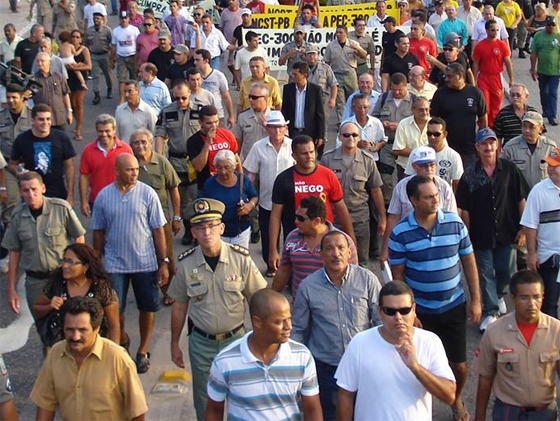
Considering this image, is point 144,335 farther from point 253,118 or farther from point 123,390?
point 253,118

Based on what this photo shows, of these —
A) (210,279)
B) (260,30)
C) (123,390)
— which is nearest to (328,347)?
(210,279)

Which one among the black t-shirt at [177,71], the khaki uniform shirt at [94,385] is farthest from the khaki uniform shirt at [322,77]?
the khaki uniform shirt at [94,385]

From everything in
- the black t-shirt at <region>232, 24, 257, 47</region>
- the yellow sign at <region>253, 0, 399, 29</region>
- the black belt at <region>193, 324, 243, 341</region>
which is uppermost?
the yellow sign at <region>253, 0, 399, 29</region>

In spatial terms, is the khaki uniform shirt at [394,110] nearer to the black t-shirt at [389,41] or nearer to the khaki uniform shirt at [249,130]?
the khaki uniform shirt at [249,130]

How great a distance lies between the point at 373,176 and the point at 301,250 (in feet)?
8.94

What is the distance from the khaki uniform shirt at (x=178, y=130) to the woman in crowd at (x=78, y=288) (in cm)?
434

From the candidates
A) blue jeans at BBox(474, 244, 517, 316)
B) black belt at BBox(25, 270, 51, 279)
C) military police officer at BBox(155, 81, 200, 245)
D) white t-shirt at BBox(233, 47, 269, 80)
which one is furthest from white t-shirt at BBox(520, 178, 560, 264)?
white t-shirt at BBox(233, 47, 269, 80)

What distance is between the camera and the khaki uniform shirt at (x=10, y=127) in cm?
1128

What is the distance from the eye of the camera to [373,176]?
1004 centimetres

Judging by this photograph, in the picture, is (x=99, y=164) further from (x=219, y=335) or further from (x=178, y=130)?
(x=219, y=335)

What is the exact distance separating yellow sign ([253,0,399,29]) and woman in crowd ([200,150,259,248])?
9.85 m

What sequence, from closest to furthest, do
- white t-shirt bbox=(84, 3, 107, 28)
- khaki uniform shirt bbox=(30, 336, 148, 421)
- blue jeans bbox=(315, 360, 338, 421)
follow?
khaki uniform shirt bbox=(30, 336, 148, 421) → blue jeans bbox=(315, 360, 338, 421) → white t-shirt bbox=(84, 3, 107, 28)

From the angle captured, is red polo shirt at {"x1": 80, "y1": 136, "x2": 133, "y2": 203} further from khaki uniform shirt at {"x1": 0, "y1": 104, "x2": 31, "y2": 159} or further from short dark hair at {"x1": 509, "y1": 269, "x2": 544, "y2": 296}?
short dark hair at {"x1": 509, "y1": 269, "x2": 544, "y2": 296}

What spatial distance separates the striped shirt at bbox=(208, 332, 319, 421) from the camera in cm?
545
